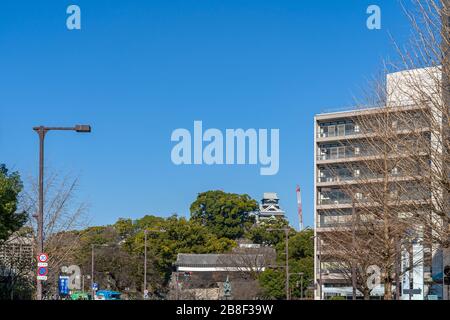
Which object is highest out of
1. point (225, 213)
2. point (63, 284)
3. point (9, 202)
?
point (225, 213)

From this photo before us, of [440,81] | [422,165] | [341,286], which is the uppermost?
[440,81]

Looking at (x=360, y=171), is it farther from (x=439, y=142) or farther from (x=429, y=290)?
(x=429, y=290)

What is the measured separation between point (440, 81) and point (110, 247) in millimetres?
54577

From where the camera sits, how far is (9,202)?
32844 millimetres

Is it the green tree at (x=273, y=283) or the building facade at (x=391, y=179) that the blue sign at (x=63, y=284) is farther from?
the green tree at (x=273, y=283)

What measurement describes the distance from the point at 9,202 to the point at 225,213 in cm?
4967

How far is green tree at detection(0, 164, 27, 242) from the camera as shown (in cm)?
3247

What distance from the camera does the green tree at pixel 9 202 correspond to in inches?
1278

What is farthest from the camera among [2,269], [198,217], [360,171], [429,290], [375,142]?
[198,217]

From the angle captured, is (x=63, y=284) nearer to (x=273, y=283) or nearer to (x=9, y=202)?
(x=9, y=202)

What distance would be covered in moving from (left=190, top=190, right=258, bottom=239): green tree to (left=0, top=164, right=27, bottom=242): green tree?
45.6 meters

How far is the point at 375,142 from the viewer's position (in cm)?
2814

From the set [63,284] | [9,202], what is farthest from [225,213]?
[9,202]

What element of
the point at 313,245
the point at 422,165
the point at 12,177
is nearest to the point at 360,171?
the point at 422,165
